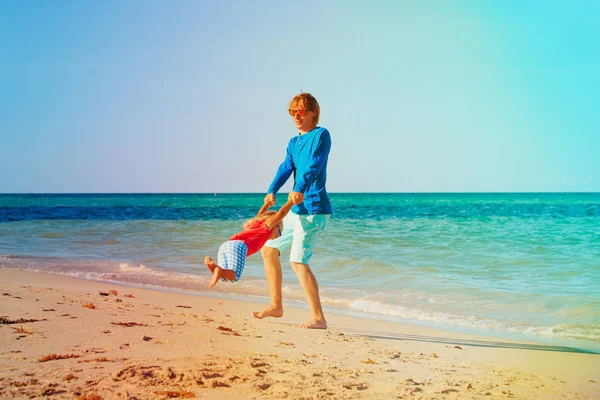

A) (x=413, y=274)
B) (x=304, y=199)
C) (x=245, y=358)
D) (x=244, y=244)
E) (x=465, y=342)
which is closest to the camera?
(x=245, y=358)

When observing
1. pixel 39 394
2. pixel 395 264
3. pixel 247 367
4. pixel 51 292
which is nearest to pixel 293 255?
pixel 247 367

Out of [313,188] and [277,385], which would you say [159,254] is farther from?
[277,385]

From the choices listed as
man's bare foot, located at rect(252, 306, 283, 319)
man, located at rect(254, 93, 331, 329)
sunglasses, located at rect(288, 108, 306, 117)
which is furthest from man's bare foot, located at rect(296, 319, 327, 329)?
sunglasses, located at rect(288, 108, 306, 117)

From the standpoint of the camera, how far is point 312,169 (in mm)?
4246

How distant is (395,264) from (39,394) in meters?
7.53

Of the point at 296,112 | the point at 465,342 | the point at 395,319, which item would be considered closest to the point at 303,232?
the point at 296,112

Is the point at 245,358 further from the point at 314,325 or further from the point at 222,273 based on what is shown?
the point at 314,325

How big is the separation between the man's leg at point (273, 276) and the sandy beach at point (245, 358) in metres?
0.11

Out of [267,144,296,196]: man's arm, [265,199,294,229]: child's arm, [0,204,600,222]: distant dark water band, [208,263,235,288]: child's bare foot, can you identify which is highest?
[267,144,296,196]: man's arm

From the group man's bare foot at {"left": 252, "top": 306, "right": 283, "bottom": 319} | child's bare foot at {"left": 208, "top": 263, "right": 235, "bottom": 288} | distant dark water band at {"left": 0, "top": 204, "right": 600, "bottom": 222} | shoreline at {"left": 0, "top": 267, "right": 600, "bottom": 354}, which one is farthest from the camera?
distant dark water band at {"left": 0, "top": 204, "right": 600, "bottom": 222}

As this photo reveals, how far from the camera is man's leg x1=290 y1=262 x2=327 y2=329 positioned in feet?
14.8

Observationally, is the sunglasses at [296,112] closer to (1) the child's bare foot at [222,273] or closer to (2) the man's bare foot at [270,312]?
(1) the child's bare foot at [222,273]

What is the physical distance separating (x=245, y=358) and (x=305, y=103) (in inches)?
82.1

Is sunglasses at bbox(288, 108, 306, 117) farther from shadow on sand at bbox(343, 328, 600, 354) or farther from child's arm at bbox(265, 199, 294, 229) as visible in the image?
shadow on sand at bbox(343, 328, 600, 354)
